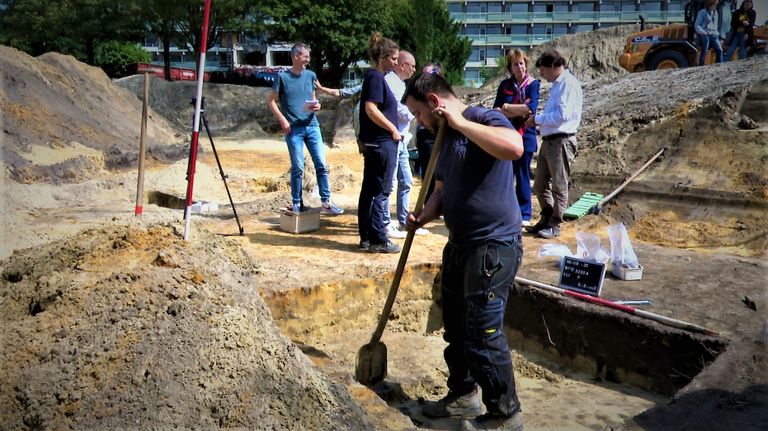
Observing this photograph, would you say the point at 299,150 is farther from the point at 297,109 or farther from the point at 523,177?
the point at 523,177

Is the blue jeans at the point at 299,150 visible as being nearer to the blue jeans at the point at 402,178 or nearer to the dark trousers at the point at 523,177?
the blue jeans at the point at 402,178

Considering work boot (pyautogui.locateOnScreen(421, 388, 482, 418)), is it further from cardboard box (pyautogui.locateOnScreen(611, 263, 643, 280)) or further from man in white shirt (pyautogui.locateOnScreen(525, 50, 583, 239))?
man in white shirt (pyautogui.locateOnScreen(525, 50, 583, 239))

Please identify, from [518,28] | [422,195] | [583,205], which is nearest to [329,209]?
[583,205]

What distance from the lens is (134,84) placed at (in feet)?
67.5

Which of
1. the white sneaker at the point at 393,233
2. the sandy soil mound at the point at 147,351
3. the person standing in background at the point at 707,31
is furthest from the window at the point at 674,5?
the sandy soil mound at the point at 147,351

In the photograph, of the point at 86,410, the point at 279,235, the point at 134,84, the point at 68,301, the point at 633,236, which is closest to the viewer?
the point at 86,410

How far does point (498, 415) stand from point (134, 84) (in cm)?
1995

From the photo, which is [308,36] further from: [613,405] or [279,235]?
[613,405]

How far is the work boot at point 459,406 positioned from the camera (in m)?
3.50

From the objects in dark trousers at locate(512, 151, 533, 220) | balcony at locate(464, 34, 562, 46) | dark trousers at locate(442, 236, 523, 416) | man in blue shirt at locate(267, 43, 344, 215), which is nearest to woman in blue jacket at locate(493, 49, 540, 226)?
dark trousers at locate(512, 151, 533, 220)

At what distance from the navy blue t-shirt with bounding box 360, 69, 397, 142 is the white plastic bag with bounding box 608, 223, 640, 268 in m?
1.96

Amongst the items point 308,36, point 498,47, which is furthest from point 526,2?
point 308,36

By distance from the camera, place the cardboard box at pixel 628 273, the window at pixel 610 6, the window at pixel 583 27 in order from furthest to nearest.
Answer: the window at pixel 583 27
the window at pixel 610 6
the cardboard box at pixel 628 273

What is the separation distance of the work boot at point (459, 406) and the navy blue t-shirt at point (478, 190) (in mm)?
930
